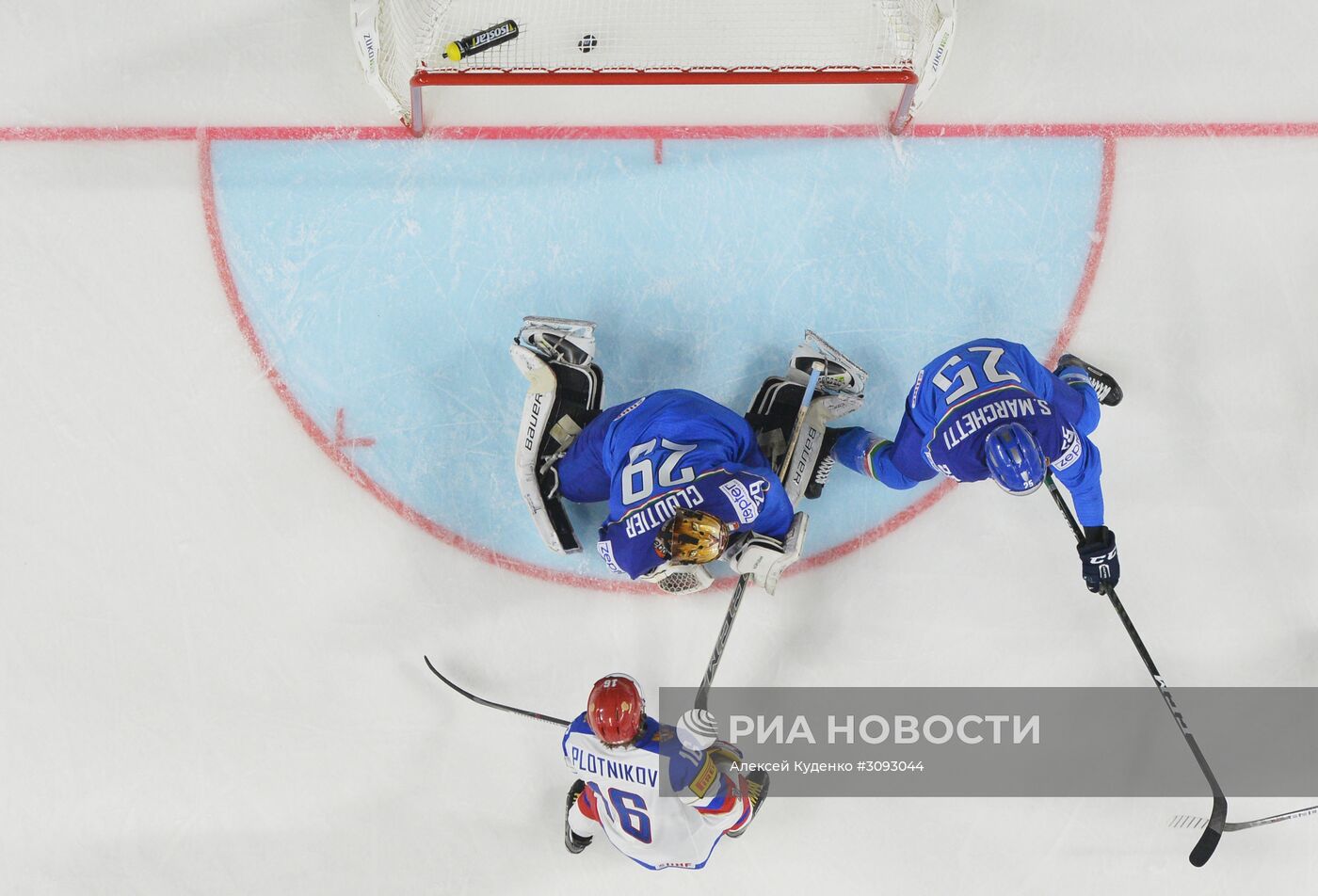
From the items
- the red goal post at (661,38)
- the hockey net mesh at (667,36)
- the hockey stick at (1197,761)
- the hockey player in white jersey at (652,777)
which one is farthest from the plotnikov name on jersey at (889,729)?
the hockey net mesh at (667,36)

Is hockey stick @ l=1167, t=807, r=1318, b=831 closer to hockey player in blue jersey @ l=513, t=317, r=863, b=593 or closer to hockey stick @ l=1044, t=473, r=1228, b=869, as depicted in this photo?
hockey stick @ l=1044, t=473, r=1228, b=869

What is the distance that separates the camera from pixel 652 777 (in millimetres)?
3586

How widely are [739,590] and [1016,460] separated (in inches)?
55.3

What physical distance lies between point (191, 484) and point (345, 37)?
2224mm

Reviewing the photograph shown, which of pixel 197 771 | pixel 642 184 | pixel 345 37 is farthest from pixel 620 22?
pixel 197 771

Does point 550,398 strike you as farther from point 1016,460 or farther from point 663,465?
point 1016,460

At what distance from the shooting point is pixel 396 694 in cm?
454

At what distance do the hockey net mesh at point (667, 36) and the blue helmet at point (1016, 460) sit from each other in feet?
6.52

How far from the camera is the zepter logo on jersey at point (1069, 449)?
133 inches

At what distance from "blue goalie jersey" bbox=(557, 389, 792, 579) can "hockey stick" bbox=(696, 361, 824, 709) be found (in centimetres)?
34

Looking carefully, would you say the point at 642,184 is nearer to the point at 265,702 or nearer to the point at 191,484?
the point at 191,484

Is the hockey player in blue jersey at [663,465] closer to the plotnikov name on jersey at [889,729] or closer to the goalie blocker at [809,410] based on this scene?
the goalie blocker at [809,410]

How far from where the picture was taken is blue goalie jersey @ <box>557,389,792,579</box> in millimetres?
3426

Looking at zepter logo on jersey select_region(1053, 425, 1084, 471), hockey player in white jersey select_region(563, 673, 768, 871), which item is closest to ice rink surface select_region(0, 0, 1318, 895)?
Result: hockey player in white jersey select_region(563, 673, 768, 871)
